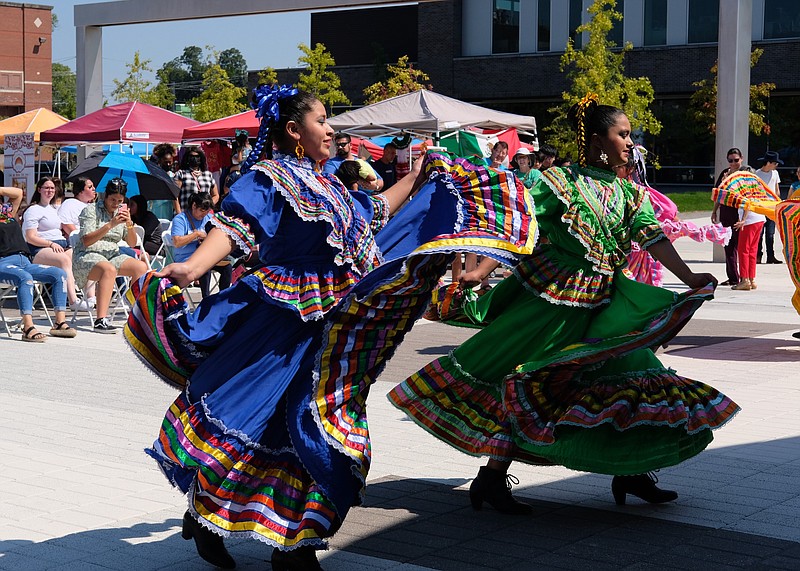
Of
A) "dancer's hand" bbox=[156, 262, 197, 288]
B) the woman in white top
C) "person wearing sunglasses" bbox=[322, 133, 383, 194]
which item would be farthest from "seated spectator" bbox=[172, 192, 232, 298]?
"dancer's hand" bbox=[156, 262, 197, 288]

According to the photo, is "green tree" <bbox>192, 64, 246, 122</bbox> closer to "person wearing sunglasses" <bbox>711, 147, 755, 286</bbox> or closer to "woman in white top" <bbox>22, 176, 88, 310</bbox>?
"person wearing sunglasses" <bbox>711, 147, 755, 286</bbox>

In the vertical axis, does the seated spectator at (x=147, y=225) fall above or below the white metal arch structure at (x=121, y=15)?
below

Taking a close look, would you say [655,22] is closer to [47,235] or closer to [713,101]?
[713,101]

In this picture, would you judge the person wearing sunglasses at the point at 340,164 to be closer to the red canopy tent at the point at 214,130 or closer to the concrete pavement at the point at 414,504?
the concrete pavement at the point at 414,504

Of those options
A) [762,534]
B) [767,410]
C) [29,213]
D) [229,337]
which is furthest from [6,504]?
[29,213]

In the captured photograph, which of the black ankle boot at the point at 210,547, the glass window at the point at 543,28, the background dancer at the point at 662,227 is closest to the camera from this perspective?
the black ankle boot at the point at 210,547

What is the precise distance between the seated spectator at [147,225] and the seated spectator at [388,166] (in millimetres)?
3500

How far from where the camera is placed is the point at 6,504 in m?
5.46

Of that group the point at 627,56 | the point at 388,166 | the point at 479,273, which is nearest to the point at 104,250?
the point at 388,166

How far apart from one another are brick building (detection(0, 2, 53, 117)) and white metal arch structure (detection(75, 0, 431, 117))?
58.4 metres

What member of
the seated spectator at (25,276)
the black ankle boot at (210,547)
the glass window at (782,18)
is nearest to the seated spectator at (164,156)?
the seated spectator at (25,276)

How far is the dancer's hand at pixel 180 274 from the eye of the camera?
4082mm

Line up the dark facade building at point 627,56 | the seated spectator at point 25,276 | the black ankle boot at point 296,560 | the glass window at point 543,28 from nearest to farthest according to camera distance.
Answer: the black ankle boot at point 296,560 < the seated spectator at point 25,276 < the dark facade building at point 627,56 < the glass window at point 543,28

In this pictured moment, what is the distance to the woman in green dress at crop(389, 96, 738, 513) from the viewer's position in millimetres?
4945
